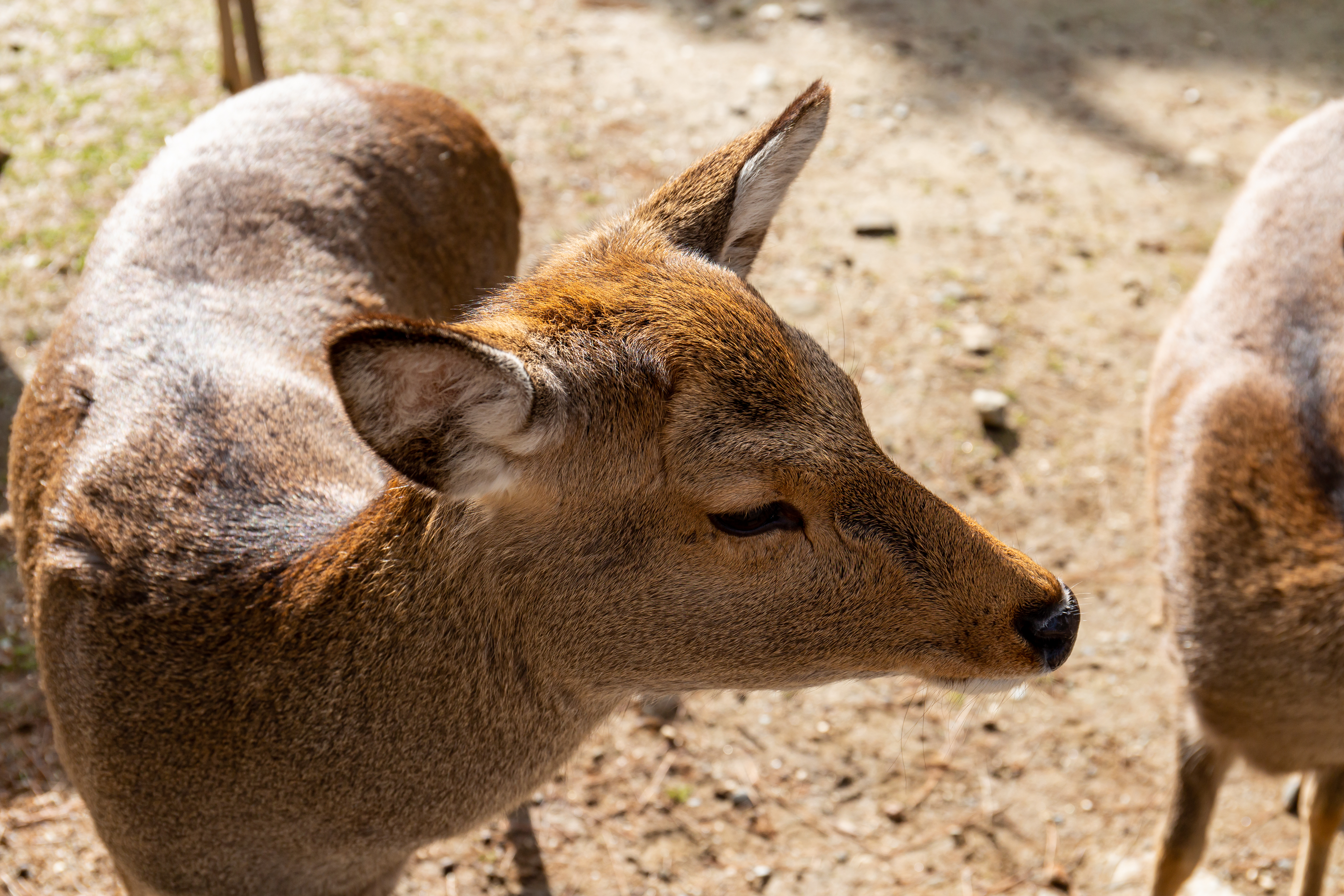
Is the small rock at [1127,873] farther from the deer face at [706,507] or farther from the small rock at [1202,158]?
the small rock at [1202,158]

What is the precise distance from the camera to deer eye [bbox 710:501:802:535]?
2.06m

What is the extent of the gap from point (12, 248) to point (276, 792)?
154 inches

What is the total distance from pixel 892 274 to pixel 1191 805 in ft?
10.0

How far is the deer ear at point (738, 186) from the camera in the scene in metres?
2.41

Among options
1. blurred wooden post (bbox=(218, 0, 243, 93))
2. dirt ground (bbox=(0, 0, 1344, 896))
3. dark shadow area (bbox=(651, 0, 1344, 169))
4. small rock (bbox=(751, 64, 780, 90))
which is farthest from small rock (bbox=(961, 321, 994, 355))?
blurred wooden post (bbox=(218, 0, 243, 93))

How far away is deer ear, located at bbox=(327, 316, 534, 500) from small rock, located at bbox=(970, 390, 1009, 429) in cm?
344

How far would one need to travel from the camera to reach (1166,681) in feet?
13.8

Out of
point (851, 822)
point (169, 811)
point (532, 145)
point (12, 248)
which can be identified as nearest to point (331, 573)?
point (169, 811)

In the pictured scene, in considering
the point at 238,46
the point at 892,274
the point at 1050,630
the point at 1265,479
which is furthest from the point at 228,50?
the point at 1050,630

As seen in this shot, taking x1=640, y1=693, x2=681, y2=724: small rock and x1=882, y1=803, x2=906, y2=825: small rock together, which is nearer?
x1=882, y1=803, x2=906, y2=825: small rock

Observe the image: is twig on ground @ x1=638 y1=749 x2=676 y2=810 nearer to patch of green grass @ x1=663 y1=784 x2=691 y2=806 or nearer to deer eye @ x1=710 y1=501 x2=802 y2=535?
patch of green grass @ x1=663 y1=784 x2=691 y2=806

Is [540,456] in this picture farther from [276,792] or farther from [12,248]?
[12,248]

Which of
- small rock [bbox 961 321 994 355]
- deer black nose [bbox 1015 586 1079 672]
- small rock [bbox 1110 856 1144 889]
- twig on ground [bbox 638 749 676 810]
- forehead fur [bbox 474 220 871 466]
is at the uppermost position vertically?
forehead fur [bbox 474 220 871 466]

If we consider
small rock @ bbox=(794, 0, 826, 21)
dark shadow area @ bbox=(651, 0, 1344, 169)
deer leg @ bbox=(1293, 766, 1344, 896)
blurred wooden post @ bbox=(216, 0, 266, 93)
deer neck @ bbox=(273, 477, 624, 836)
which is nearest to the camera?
deer neck @ bbox=(273, 477, 624, 836)
